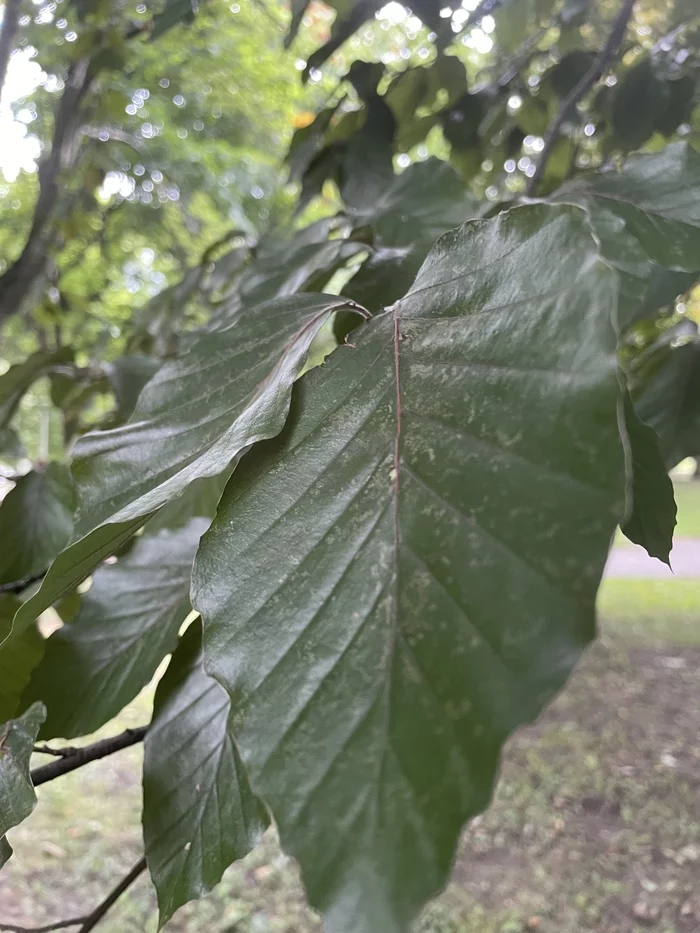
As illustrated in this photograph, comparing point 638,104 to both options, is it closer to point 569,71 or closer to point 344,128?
point 569,71

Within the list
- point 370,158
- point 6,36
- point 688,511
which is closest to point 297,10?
point 370,158

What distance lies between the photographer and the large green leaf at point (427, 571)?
0.18 meters

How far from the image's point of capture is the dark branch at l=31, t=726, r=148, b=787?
32 cm

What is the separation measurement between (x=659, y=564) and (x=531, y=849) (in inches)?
132

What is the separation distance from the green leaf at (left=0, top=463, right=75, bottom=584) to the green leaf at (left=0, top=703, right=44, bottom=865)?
25cm

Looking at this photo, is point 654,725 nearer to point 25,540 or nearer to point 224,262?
point 224,262

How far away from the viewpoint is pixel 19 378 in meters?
0.75

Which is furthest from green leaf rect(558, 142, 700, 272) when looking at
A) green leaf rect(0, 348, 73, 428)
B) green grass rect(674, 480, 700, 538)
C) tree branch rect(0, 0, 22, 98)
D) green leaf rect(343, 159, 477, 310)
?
green grass rect(674, 480, 700, 538)

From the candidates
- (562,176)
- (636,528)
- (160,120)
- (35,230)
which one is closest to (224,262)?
(562,176)

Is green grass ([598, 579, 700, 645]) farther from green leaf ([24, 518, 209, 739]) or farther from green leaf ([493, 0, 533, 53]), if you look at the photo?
green leaf ([24, 518, 209, 739])

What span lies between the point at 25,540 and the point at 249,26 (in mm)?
3235

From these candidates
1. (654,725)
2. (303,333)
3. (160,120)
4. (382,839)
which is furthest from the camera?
(160,120)

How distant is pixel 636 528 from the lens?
0.37 meters

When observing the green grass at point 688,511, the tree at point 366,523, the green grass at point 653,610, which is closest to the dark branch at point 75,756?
the tree at point 366,523
